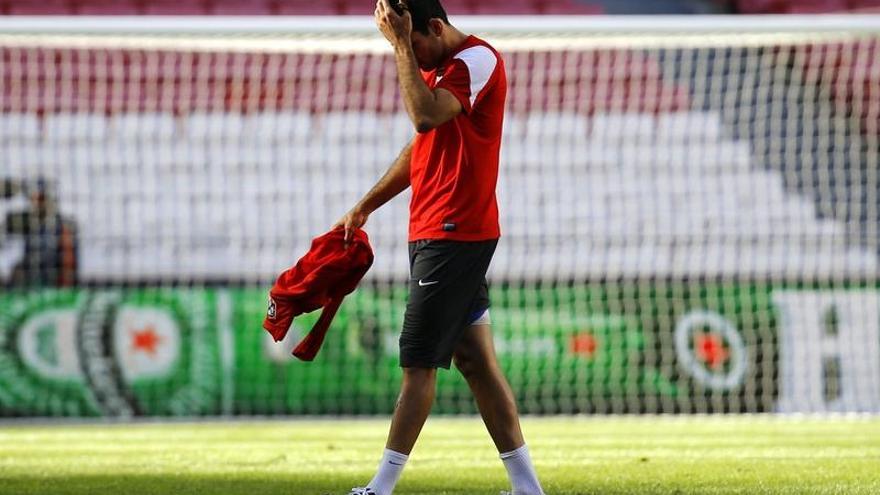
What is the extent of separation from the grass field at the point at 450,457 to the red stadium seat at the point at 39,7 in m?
6.11

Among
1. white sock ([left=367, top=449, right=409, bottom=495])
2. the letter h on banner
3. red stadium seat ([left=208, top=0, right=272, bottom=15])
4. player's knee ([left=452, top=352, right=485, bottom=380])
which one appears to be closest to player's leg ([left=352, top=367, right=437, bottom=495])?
white sock ([left=367, top=449, right=409, bottom=495])

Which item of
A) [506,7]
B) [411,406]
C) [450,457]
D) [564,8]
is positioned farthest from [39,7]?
[411,406]

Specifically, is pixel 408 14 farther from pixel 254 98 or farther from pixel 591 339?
pixel 254 98

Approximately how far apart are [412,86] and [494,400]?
948mm

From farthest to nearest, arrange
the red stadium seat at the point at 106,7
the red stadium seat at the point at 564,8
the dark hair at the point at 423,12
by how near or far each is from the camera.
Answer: the red stadium seat at the point at 564,8, the red stadium seat at the point at 106,7, the dark hair at the point at 423,12

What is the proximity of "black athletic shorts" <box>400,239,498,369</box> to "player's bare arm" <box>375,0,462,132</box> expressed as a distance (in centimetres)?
36

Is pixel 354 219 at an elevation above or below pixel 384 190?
below

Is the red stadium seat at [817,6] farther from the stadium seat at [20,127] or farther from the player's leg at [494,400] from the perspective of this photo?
the player's leg at [494,400]

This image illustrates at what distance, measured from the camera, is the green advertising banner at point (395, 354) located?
931 cm

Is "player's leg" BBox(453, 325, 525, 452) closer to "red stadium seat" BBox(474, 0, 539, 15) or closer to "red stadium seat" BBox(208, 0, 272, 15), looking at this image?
"red stadium seat" BBox(474, 0, 539, 15)

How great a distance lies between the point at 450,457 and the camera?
6387mm

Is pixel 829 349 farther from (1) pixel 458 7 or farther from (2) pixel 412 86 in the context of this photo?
(2) pixel 412 86

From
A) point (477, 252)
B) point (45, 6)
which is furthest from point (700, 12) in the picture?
point (477, 252)

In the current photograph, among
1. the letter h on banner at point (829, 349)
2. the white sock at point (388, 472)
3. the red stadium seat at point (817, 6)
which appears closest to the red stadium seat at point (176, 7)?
the red stadium seat at point (817, 6)
